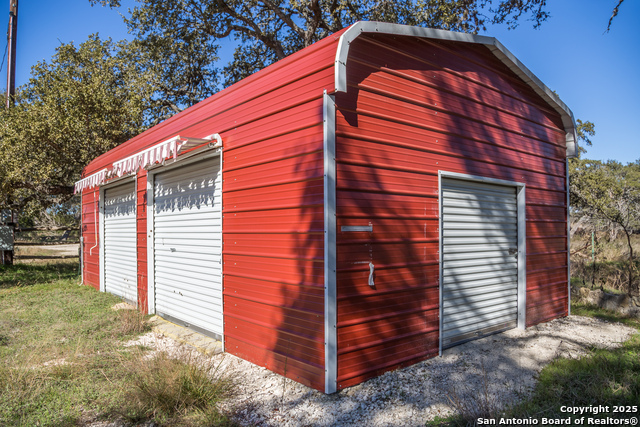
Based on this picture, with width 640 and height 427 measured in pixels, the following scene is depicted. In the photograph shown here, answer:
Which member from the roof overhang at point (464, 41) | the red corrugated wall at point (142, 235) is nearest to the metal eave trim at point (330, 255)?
the roof overhang at point (464, 41)

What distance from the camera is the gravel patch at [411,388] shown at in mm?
3314

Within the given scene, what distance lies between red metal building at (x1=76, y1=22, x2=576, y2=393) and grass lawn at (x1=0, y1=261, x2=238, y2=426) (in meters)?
0.94

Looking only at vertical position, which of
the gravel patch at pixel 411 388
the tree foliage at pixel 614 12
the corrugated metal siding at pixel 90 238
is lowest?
the gravel patch at pixel 411 388

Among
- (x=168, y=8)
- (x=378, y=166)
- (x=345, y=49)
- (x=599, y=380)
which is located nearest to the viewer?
(x=599, y=380)

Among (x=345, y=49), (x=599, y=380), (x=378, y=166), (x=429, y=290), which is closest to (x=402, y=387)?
(x=429, y=290)

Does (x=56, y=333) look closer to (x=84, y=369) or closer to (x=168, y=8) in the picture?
(x=84, y=369)

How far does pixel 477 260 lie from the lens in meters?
5.36

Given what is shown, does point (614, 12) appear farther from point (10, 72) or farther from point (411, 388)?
point (10, 72)

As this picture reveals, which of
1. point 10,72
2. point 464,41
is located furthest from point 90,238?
point 464,41

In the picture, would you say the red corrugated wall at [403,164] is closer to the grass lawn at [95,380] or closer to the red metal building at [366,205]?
the red metal building at [366,205]

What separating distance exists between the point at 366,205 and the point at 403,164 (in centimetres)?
74

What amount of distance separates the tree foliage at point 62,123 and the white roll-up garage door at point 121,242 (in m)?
2.34

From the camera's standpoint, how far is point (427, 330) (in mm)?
4523

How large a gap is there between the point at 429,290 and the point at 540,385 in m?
1.37
